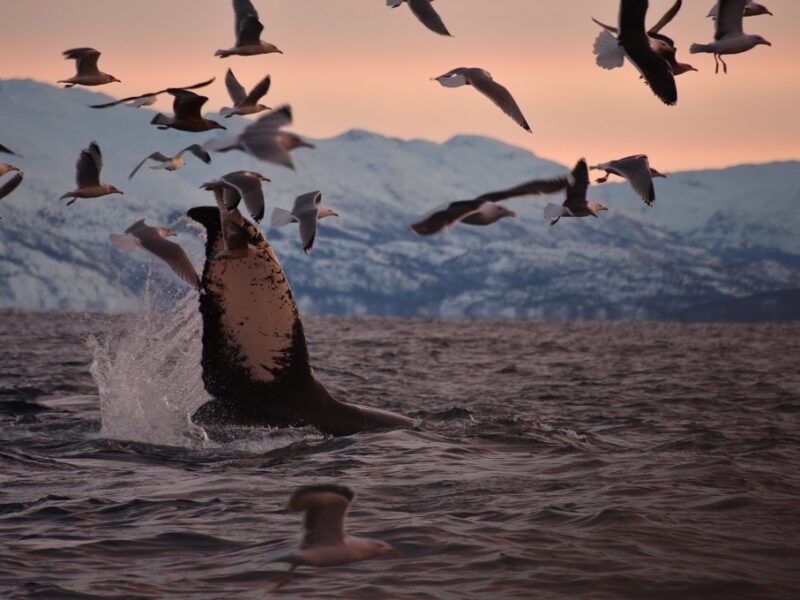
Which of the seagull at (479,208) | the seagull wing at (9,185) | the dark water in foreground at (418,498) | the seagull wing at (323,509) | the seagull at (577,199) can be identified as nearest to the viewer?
the seagull wing at (323,509)

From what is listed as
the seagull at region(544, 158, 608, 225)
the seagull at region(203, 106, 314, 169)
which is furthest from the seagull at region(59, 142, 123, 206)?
the seagull at region(544, 158, 608, 225)

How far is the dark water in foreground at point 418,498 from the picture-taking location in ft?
22.6

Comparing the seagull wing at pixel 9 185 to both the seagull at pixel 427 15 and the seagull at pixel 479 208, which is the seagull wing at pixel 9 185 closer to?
the seagull at pixel 427 15

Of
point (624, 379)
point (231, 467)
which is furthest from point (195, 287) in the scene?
point (624, 379)

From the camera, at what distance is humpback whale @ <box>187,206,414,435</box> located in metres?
10.2

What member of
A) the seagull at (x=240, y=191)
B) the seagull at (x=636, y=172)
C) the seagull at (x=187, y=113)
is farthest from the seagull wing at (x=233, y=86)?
the seagull at (x=636, y=172)

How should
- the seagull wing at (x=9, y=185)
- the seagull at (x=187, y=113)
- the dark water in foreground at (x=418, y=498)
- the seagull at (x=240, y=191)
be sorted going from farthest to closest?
the seagull wing at (x=9, y=185)
the seagull at (x=187, y=113)
the seagull at (x=240, y=191)
the dark water in foreground at (x=418, y=498)

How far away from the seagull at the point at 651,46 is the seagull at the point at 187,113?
2983mm

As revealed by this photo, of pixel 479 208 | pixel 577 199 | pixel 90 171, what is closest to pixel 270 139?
pixel 479 208

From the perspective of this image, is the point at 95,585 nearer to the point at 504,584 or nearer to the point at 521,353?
the point at 504,584

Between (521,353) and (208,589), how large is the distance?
109ft

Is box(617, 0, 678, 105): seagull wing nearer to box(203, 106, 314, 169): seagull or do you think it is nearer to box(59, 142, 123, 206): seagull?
box(203, 106, 314, 169): seagull

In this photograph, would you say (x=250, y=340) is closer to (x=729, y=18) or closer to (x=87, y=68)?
→ (x=87, y=68)

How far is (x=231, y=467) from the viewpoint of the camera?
10523 millimetres
